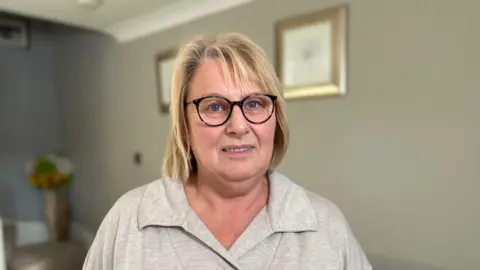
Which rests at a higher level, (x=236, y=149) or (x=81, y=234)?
(x=236, y=149)

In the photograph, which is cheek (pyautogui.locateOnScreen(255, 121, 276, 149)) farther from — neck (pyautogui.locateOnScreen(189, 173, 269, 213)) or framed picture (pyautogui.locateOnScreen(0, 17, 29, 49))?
framed picture (pyautogui.locateOnScreen(0, 17, 29, 49))

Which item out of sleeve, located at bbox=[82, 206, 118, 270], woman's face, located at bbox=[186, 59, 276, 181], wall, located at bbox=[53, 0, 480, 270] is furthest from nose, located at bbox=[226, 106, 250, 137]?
wall, located at bbox=[53, 0, 480, 270]

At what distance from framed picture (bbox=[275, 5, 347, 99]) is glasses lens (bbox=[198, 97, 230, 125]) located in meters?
0.86

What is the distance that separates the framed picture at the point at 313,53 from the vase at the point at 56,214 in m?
2.50

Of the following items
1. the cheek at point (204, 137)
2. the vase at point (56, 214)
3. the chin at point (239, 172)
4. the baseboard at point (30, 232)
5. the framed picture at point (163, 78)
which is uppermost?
the framed picture at point (163, 78)

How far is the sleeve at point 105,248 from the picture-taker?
0.94m

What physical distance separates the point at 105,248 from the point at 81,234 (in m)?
2.86

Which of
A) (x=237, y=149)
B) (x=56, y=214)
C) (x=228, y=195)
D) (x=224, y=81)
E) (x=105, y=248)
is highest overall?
(x=224, y=81)

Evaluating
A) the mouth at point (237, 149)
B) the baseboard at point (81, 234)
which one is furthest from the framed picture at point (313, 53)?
the baseboard at point (81, 234)

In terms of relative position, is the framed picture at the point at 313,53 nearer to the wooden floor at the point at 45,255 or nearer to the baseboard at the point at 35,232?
the wooden floor at the point at 45,255

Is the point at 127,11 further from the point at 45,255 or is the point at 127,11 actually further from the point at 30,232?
the point at 30,232

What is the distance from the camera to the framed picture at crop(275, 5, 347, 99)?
1.64 m

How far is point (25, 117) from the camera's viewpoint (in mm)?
3717

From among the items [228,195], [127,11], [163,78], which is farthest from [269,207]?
[127,11]
